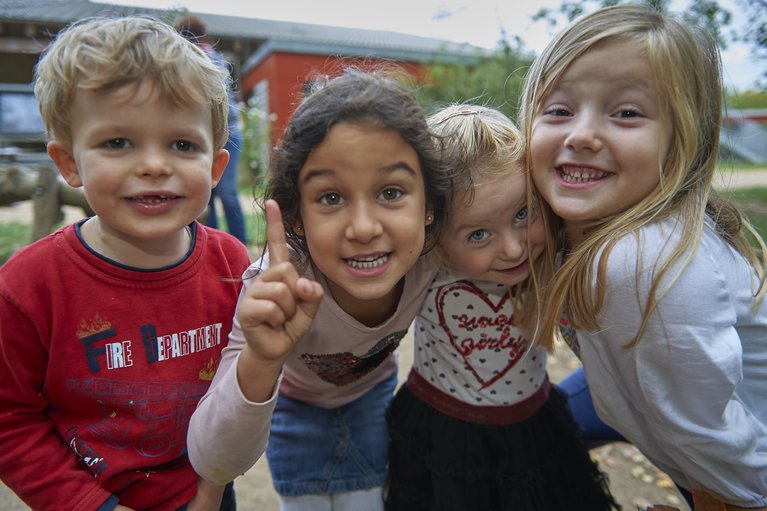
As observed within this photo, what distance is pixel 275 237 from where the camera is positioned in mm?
1142

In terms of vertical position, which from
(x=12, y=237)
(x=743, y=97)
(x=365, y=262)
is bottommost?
(x=12, y=237)

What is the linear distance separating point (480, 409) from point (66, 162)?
128cm

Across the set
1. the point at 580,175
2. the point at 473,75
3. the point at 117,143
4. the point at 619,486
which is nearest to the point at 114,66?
the point at 117,143

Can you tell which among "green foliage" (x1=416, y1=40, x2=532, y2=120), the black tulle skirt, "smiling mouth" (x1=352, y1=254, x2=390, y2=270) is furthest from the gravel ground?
"green foliage" (x1=416, y1=40, x2=532, y2=120)

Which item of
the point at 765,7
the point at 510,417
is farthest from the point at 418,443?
the point at 765,7

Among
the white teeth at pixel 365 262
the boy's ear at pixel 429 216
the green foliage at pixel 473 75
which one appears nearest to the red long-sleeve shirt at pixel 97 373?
the white teeth at pixel 365 262

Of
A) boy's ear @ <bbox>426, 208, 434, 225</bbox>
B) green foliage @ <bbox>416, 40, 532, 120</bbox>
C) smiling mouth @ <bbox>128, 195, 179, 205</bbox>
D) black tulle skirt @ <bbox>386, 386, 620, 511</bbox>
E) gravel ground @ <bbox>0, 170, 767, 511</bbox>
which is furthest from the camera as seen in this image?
green foliage @ <bbox>416, 40, 532, 120</bbox>

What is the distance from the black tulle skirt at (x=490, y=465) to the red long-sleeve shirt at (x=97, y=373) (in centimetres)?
65

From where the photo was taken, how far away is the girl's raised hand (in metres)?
1.08

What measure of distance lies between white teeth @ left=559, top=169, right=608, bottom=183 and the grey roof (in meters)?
10.4

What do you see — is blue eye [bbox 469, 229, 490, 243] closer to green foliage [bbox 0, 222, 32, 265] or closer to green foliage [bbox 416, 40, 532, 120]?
green foliage [bbox 0, 222, 32, 265]

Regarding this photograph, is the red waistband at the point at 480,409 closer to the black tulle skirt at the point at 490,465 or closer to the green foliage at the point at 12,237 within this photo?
the black tulle skirt at the point at 490,465

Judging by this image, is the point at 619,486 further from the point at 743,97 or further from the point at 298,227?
the point at 743,97

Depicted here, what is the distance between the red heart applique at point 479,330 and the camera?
1.58 metres
